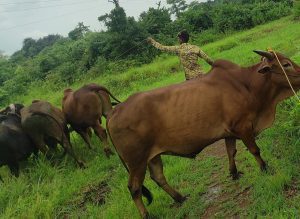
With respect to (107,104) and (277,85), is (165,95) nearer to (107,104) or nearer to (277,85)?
(277,85)

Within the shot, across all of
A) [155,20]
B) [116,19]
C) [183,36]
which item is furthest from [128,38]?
[183,36]

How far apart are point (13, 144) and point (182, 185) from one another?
3527 mm

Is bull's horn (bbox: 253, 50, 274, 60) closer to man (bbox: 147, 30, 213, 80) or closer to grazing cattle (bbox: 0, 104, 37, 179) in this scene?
man (bbox: 147, 30, 213, 80)

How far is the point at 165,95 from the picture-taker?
5.00 metres

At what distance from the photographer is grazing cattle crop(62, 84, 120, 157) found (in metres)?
8.33

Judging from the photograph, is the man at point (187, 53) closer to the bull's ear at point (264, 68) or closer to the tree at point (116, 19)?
the bull's ear at point (264, 68)

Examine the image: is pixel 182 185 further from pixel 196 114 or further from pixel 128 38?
pixel 128 38

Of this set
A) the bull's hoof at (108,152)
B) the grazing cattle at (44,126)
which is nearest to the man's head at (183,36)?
the bull's hoof at (108,152)

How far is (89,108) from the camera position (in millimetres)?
8414

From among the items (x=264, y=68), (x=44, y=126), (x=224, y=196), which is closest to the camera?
(x=264, y=68)

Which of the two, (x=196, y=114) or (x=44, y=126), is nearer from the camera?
(x=196, y=114)

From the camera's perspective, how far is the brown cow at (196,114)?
4875 millimetres

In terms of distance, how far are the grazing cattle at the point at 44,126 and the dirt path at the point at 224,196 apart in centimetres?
315

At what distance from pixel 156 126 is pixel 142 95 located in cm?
41
